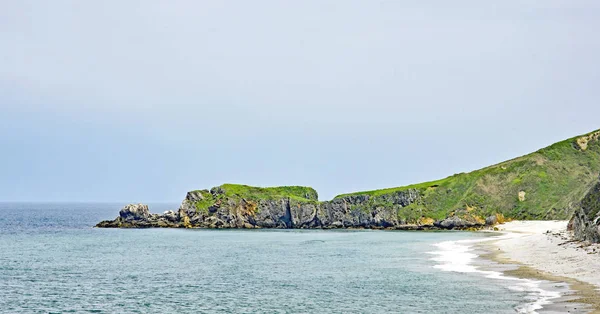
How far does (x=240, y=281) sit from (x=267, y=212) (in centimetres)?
12128

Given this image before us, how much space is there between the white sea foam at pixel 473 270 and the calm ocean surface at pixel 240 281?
1218 millimetres

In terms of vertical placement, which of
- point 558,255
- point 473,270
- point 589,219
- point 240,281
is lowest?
point 240,281

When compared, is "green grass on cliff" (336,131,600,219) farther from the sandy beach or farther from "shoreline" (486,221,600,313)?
the sandy beach

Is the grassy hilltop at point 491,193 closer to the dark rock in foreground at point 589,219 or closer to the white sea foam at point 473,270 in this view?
the white sea foam at point 473,270

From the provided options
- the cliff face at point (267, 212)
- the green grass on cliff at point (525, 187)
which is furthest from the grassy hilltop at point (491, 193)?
the cliff face at point (267, 212)

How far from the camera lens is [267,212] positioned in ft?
618

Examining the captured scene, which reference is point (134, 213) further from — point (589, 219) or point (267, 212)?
point (589, 219)

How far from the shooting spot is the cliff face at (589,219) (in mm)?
76919

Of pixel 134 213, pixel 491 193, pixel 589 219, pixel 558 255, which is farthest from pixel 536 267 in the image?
pixel 134 213

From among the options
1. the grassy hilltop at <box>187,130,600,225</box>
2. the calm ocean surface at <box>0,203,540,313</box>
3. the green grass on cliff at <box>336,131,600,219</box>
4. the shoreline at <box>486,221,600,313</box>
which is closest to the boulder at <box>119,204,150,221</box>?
the grassy hilltop at <box>187,130,600,225</box>

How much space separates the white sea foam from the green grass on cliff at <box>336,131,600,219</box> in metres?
59.9

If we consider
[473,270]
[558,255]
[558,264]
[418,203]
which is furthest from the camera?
[418,203]

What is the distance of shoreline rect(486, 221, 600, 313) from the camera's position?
46.3 meters

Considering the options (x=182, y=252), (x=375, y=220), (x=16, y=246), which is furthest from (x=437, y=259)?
(x=375, y=220)
